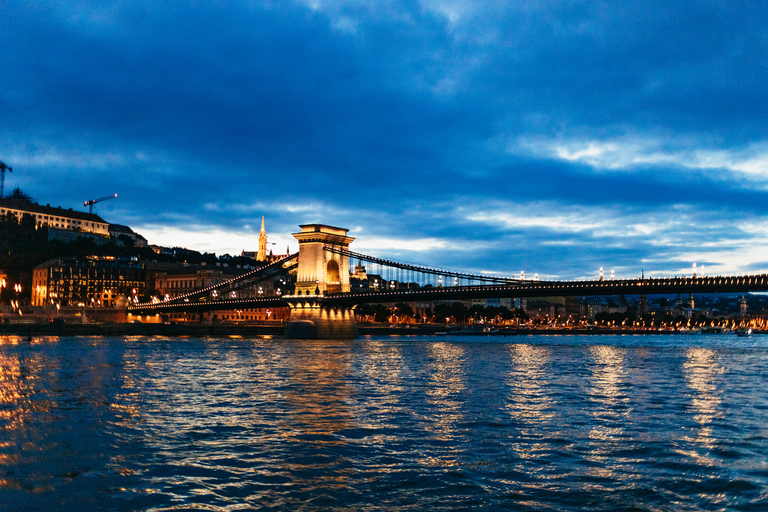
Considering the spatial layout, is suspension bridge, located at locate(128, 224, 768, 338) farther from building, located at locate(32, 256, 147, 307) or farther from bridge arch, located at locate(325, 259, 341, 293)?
building, located at locate(32, 256, 147, 307)

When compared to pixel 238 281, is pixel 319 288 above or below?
below

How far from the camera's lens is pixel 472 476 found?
1098 cm

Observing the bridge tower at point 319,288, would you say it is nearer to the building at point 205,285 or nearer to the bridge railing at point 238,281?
the bridge railing at point 238,281

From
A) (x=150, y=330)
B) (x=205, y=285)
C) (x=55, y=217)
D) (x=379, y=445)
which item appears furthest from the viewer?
(x=55, y=217)

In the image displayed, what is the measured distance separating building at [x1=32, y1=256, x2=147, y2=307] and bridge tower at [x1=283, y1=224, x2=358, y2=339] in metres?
53.2

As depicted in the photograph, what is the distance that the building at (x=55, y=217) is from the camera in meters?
154

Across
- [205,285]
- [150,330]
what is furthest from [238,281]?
[205,285]

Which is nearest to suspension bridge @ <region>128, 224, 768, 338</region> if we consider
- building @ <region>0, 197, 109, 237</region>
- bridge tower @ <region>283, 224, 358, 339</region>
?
bridge tower @ <region>283, 224, 358, 339</region>

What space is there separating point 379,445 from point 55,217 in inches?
6722

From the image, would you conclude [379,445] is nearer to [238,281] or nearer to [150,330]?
[150,330]

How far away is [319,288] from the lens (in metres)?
77.2

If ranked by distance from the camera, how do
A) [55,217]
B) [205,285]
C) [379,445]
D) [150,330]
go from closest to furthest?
[379,445] < [150,330] < [205,285] < [55,217]

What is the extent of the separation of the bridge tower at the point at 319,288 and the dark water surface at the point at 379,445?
46.8 m

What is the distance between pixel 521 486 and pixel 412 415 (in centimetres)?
776
